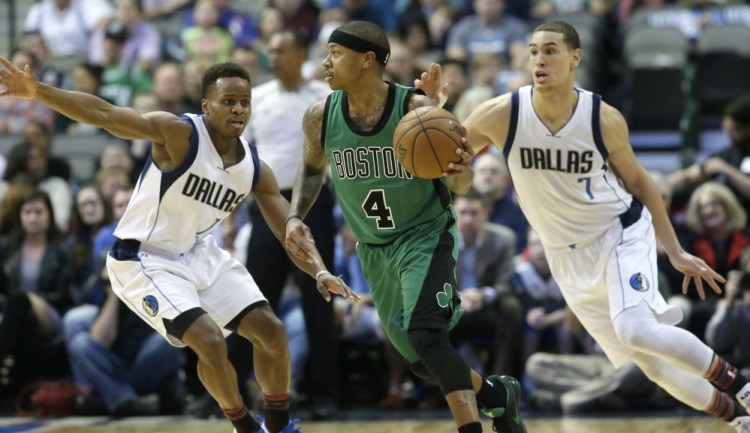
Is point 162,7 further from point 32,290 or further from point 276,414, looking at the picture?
point 276,414

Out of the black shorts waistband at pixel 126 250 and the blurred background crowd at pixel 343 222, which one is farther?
the blurred background crowd at pixel 343 222

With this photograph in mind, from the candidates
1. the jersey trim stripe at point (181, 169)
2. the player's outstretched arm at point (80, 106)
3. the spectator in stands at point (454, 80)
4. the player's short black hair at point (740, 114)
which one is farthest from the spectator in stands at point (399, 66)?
the player's outstretched arm at point (80, 106)

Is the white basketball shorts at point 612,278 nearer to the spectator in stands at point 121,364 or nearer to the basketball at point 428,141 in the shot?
the basketball at point 428,141

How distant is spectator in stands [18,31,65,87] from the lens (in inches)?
496

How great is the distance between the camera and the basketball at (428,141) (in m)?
5.65

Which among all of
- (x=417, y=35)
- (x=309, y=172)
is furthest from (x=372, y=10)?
(x=309, y=172)

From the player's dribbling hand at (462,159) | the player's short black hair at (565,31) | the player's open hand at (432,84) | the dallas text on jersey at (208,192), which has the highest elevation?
the player's short black hair at (565,31)

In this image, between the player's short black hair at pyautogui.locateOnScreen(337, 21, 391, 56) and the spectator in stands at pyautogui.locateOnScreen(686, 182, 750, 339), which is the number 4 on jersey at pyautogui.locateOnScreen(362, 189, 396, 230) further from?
the spectator in stands at pyautogui.locateOnScreen(686, 182, 750, 339)

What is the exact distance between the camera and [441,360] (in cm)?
562

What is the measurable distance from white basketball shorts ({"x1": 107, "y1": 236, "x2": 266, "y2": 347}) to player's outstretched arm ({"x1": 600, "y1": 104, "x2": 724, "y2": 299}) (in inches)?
82.0

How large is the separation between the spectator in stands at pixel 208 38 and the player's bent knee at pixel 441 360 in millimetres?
7797

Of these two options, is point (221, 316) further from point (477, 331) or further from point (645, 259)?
point (477, 331)

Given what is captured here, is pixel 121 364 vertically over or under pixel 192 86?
under

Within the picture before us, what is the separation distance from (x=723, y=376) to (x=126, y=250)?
3.24 m
